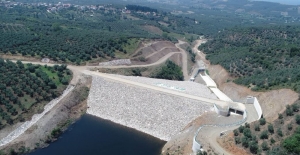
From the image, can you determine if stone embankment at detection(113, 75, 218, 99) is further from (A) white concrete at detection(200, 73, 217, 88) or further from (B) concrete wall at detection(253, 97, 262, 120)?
(B) concrete wall at detection(253, 97, 262, 120)

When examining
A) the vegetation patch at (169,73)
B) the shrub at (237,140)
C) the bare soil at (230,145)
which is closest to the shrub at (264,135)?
the shrub at (237,140)

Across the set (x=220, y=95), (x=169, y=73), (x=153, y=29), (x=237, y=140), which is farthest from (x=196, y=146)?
(x=153, y=29)

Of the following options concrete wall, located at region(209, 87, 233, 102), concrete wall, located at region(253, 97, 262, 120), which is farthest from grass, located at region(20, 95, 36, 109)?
concrete wall, located at region(253, 97, 262, 120)

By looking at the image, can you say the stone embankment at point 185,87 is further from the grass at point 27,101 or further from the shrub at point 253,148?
the shrub at point 253,148

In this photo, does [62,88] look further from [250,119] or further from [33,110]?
[250,119]

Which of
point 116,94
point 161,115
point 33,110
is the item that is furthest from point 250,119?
point 33,110

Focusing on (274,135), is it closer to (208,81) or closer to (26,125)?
(208,81)
